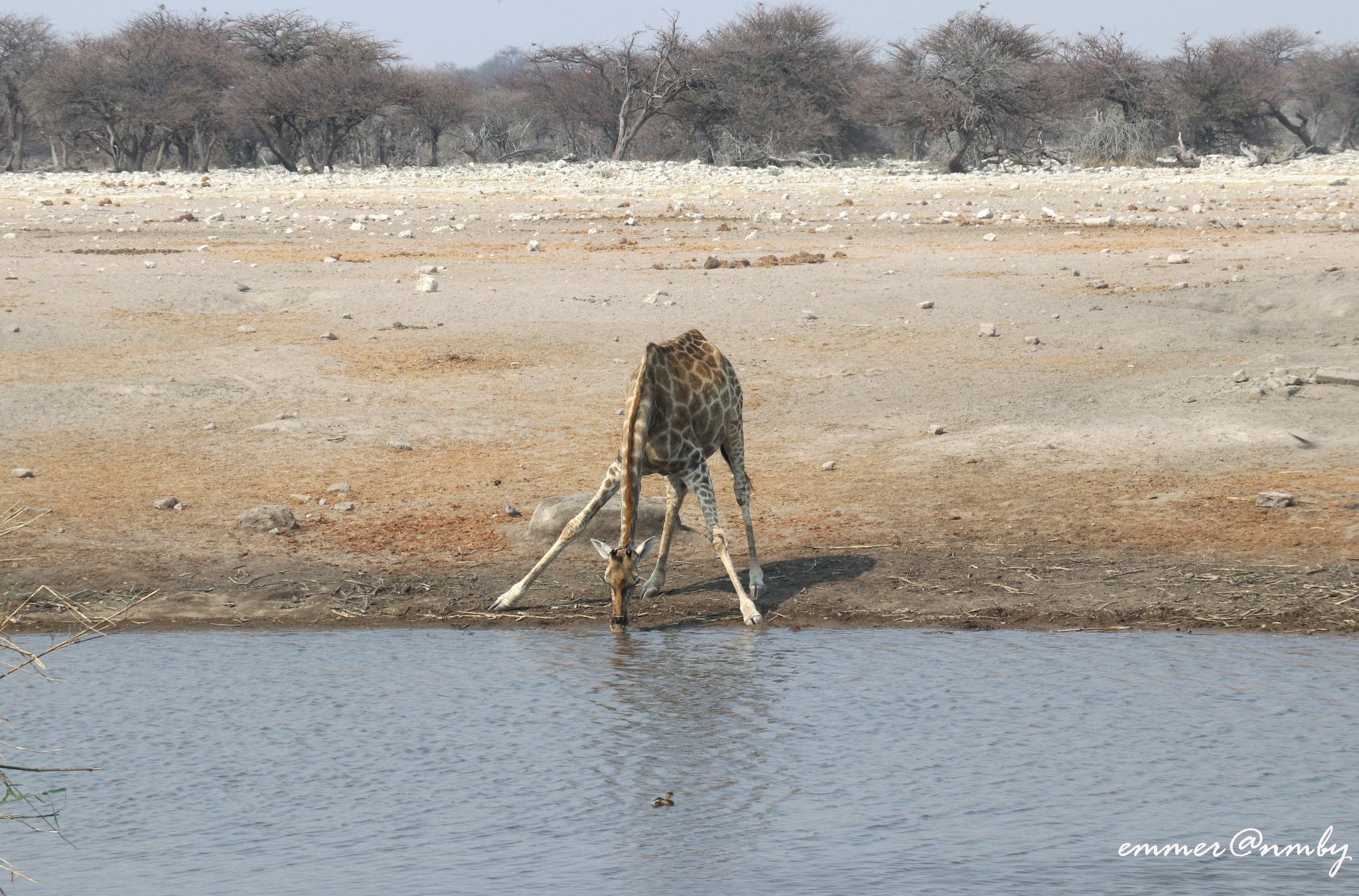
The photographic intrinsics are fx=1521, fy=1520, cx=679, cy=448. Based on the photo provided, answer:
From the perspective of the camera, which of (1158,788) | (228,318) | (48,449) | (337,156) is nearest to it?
(1158,788)

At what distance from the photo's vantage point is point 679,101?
51.9m

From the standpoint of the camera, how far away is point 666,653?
7.00 metres

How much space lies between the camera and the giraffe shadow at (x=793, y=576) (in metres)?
8.01

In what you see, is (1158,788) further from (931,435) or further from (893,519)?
(931,435)

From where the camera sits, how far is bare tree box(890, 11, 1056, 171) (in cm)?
4297

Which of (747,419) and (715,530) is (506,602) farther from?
(747,419)

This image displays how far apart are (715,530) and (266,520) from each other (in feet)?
9.97

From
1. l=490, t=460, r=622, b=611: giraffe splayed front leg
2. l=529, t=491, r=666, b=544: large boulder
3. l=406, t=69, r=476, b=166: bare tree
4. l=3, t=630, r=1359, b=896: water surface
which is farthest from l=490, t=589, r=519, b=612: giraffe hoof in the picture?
l=406, t=69, r=476, b=166: bare tree

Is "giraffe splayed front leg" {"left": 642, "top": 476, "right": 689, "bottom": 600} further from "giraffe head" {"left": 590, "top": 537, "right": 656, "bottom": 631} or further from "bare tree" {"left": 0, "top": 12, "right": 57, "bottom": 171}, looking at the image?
"bare tree" {"left": 0, "top": 12, "right": 57, "bottom": 171}

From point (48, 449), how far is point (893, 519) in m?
6.11

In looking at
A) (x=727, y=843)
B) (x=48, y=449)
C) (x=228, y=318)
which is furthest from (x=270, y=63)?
(x=727, y=843)

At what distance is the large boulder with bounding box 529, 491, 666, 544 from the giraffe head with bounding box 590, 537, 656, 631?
4.23 ft

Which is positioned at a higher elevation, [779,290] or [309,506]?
[779,290]

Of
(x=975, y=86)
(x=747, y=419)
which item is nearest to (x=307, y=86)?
(x=975, y=86)
